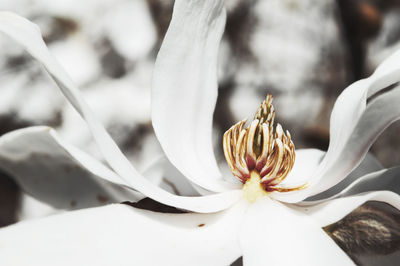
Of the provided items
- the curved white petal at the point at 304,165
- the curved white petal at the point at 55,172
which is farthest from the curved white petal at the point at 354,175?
the curved white petal at the point at 55,172

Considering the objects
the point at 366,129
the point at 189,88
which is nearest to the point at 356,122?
the point at 366,129

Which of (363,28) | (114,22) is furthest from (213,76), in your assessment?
(363,28)

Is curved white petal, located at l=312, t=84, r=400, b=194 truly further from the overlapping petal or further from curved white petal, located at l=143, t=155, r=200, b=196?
curved white petal, located at l=143, t=155, r=200, b=196

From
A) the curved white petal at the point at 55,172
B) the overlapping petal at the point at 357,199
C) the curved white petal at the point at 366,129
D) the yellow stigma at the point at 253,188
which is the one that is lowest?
the curved white petal at the point at 55,172

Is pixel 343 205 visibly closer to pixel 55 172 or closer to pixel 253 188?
pixel 253 188

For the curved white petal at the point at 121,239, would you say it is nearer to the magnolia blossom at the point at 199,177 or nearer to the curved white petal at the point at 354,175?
the magnolia blossom at the point at 199,177

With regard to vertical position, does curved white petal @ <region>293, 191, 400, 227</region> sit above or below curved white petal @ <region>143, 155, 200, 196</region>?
above

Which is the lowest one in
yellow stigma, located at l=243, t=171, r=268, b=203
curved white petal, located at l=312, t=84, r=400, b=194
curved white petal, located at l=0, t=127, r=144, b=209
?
curved white petal, located at l=0, t=127, r=144, b=209

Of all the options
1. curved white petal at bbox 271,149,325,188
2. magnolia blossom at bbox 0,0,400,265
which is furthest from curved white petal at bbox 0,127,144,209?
curved white petal at bbox 271,149,325,188
